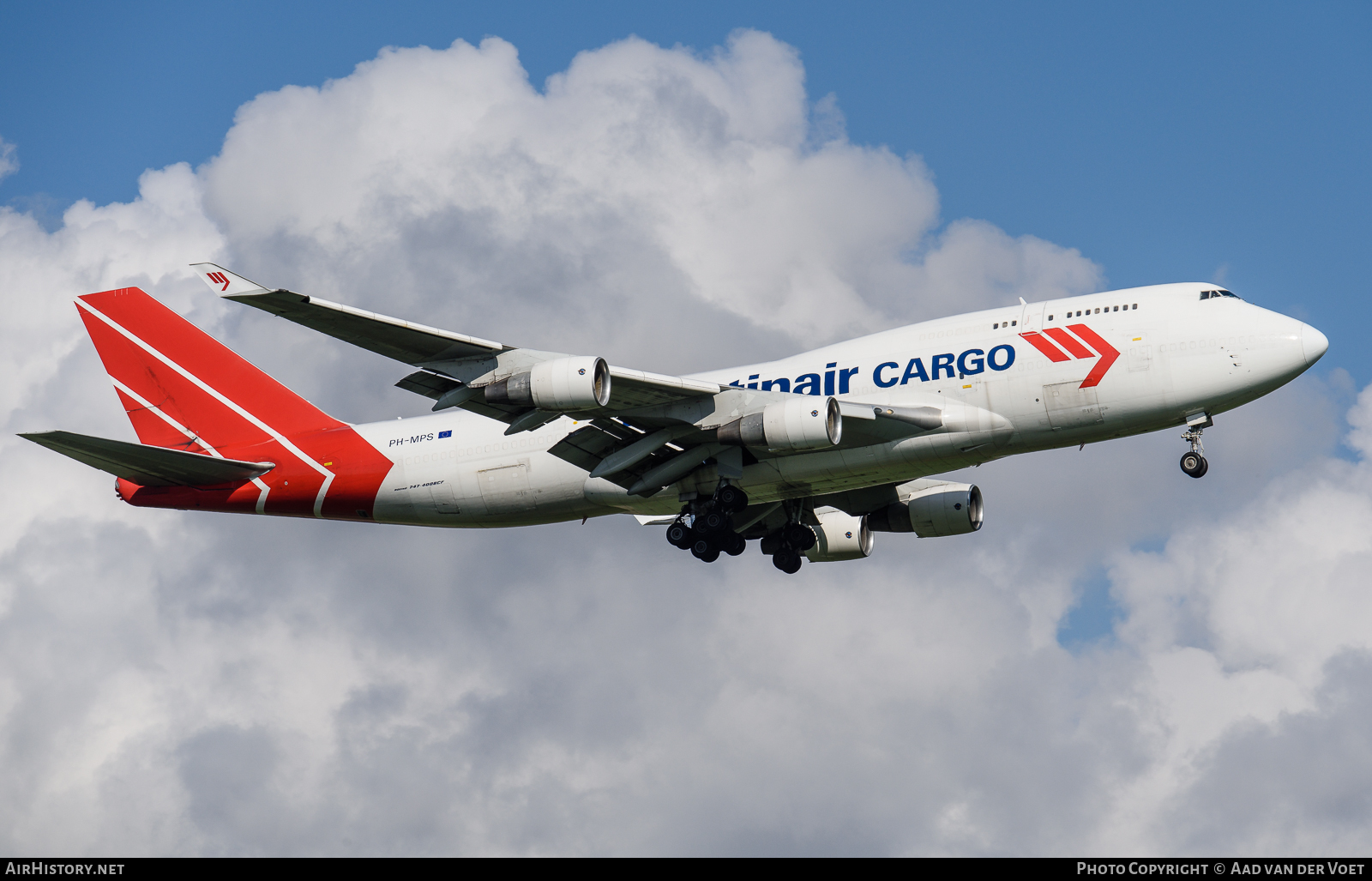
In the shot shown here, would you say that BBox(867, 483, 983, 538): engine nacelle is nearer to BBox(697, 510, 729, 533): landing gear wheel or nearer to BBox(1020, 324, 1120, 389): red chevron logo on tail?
BBox(697, 510, 729, 533): landing gear wheel

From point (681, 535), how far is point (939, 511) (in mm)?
9434

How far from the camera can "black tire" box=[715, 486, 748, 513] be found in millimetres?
35750

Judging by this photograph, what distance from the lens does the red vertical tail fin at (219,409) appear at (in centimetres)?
4000

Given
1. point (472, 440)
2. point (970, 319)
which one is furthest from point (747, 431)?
point (472, 440)

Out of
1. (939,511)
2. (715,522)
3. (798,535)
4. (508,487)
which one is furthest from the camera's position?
(798,535)

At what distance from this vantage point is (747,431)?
33812 mm

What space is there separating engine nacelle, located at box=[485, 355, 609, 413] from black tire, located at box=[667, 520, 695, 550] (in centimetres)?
646

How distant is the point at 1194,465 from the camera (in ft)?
111

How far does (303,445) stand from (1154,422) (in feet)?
77.4

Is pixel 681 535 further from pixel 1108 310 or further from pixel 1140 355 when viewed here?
pixel 1140 355

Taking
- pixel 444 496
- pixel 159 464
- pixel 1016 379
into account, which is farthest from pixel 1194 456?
pixel 159 464
